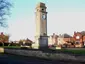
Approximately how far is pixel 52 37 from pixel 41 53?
139m

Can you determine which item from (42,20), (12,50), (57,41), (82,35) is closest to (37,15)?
(42,20)

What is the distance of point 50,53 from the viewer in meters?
38.2

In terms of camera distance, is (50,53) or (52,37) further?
(52,37)

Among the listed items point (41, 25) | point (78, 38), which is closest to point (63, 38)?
point (78, 38)

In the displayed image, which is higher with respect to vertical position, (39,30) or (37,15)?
(37,15)

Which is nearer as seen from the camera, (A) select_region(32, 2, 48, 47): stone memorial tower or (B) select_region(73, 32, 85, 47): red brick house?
(A) select_region(32, 2, 48, 47): stone memorial tower

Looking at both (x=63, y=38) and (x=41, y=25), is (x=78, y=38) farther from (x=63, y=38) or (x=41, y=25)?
(x=41, y=25)

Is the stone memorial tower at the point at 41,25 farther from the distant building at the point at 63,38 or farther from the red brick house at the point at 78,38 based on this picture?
the distant building at the point at 63,38

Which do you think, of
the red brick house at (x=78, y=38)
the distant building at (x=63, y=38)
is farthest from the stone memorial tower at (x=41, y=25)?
the distant building at (x=63, y=38)

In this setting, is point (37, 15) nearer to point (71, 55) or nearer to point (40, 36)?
point (40, 36)

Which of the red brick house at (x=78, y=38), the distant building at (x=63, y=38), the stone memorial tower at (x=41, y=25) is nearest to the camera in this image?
the stone memorial tower at (x=41, y=25)

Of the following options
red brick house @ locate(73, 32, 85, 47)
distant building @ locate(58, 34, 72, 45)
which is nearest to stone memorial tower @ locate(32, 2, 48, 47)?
red brick house @ locate(73, 32, 85, 47)

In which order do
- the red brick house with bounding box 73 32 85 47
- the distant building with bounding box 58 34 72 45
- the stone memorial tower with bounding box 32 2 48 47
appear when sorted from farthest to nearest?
the distant building with bounding box 58 34 72 45
the red brick house with bounding box 73 32 85 47
the stone memorial tower with bounding box 32 2 48 47

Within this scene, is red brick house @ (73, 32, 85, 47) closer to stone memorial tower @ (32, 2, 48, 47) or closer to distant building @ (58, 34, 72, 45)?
distant building @ (58, 34, 72, 45)
